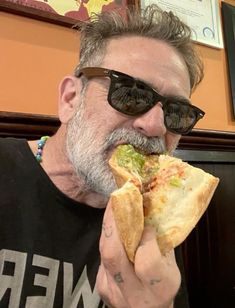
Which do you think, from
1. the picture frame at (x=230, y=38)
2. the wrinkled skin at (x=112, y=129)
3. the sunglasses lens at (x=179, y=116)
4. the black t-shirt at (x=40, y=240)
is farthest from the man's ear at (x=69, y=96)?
the picture frame at (x=230, y=38)

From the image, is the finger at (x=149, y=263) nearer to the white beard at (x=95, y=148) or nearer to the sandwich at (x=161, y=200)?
the sandwich at (x=161, y=200)

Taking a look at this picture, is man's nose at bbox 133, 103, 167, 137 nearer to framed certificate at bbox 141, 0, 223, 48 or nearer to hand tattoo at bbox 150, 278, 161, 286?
hand tattoo at bbox 150, 278, 161, 286

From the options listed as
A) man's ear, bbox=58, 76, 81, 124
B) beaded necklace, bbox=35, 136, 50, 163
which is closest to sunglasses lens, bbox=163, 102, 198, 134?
man's ear, bbox=58, 76, 81, 124

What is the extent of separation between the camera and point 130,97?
0.88 meters

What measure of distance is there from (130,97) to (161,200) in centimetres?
30

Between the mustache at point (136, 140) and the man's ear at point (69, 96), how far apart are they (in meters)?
0.17

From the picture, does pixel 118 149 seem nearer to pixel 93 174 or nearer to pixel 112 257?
pixel 93 174

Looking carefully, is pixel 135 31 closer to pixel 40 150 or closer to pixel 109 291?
pixel 40 150

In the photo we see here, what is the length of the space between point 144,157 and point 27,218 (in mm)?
319

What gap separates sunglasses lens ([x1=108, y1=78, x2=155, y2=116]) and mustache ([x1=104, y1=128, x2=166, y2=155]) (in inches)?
1.9

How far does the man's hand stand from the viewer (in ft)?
1.89

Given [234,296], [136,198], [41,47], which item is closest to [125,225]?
[136,198]

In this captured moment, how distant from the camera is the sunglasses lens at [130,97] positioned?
2.87 ft

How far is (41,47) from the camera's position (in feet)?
4.12
